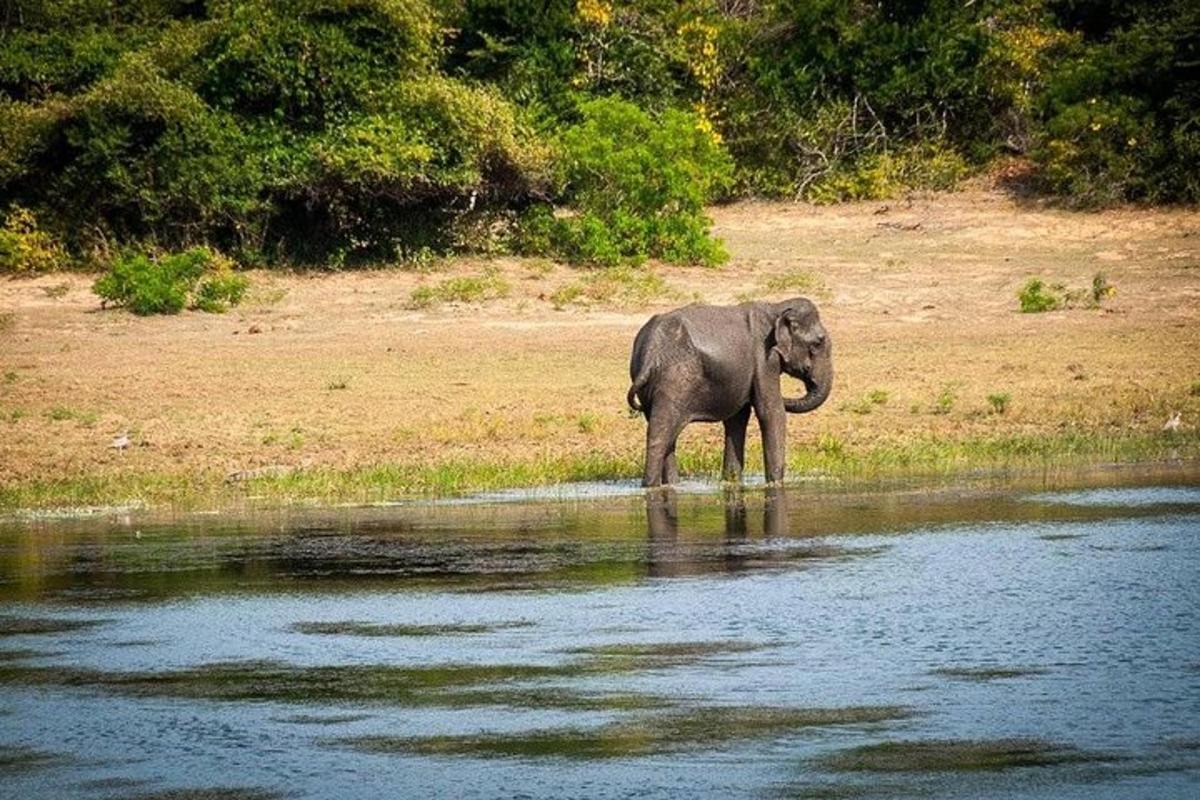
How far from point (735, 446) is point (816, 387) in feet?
2.86

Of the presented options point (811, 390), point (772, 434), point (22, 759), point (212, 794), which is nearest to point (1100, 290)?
point (811, 390)

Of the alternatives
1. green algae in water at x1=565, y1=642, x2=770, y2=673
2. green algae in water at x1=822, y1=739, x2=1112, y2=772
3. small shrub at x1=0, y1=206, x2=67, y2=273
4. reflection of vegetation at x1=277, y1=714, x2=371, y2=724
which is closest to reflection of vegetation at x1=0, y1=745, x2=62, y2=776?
reflection of vegetation at x1=277, y1=714, x2=371, y2=724

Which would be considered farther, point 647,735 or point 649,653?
point 649,653

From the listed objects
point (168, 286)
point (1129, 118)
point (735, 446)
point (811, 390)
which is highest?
point (1129, 118)

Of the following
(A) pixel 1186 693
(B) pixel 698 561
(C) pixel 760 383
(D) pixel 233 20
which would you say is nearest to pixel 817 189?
(D) pixel 233 20

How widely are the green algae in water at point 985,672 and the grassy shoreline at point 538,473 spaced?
25.3 ft

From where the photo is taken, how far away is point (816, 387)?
18.0 meters

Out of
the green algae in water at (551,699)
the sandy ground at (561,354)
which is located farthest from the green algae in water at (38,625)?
the sandy ground at (561,354)

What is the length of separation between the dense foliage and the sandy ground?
122 cm

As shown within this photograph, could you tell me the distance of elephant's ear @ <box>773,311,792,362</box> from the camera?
17.5 metres

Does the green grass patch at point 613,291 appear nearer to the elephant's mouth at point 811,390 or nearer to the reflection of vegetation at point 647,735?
the elephant's mouth at point 811,390

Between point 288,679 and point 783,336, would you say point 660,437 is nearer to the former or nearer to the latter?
point 783,336

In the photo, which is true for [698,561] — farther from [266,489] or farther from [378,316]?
[378,316]

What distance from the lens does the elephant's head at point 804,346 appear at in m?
17.6
